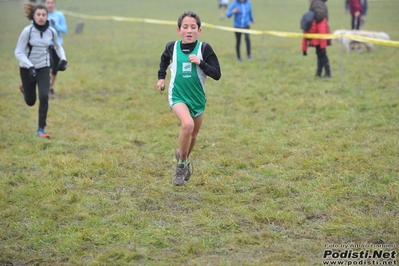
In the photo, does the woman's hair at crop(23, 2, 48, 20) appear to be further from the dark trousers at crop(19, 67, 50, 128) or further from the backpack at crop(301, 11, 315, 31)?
the backpack at crop(301, 11, 315, 31)

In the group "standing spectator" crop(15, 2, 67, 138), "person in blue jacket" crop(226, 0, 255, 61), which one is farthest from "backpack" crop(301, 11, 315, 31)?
"standing spectator" crop(15, 2, 67, 138)

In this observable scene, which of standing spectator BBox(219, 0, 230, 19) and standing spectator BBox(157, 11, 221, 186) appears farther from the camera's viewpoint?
standing spectator BBox(219, 0, 230, 19)

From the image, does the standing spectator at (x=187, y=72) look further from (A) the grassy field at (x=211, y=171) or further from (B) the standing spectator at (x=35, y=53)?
(B) the standing spectator at (x=35, y=53)

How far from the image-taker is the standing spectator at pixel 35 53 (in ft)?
28.9

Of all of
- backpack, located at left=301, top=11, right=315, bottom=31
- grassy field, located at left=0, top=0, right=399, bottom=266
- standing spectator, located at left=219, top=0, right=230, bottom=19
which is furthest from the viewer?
standing spectator, located at left=219, top=0, right=230, bottom=19

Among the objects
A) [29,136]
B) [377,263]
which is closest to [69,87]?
[29,136]

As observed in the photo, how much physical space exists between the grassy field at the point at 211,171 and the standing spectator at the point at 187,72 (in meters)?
0.86

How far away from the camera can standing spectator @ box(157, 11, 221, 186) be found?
20.7 feet

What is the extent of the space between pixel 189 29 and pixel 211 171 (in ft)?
6.27

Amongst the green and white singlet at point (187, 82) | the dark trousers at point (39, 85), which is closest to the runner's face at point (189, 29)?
the green and white singlet at point (187, 82)

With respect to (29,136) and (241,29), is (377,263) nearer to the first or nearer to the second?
(29,136)

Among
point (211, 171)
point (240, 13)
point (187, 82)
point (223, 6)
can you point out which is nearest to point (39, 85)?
point (211, 171)

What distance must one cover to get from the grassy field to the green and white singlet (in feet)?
3.26

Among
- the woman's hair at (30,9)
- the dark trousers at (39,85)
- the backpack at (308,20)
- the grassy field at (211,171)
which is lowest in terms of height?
the grassy field at (211,171)
